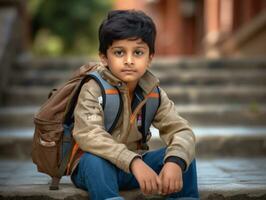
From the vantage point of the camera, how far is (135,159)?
8.25 ft

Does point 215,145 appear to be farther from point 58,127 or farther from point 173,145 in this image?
point 58,127

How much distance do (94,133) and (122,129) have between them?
214 mm

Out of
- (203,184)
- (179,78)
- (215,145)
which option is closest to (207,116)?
(215,145)

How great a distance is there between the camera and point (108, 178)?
2539 millimetres

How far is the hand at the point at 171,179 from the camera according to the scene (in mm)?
2477

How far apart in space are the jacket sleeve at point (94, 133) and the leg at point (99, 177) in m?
0.04

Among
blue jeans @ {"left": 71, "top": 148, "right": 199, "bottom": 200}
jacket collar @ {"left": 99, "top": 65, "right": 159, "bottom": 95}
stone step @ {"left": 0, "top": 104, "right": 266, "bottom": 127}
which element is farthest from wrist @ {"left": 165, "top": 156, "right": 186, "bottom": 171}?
stone step @ {"left": 0, "top": 104, "right": 266, "bottom": 127}

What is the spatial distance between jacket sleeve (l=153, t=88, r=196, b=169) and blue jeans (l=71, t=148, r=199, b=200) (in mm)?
100

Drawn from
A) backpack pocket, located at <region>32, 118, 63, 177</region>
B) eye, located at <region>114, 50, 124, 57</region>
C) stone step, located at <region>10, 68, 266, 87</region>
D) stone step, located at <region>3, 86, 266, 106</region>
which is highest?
stone step, located at <region>10, 68, 266, 87</region>

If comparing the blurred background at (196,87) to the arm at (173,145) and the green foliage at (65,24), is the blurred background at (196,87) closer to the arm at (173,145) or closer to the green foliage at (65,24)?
the arm at (173,145)

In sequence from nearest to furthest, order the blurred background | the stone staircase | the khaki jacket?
the khaki jacket
the stone staircase
the blurred background

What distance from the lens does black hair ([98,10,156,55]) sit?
8.62 ft

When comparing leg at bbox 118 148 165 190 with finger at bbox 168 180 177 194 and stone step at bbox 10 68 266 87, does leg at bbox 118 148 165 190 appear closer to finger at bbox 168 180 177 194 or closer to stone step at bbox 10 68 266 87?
finger at bbox 168 180 177 194

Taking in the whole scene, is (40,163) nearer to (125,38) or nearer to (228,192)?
(125,38)
